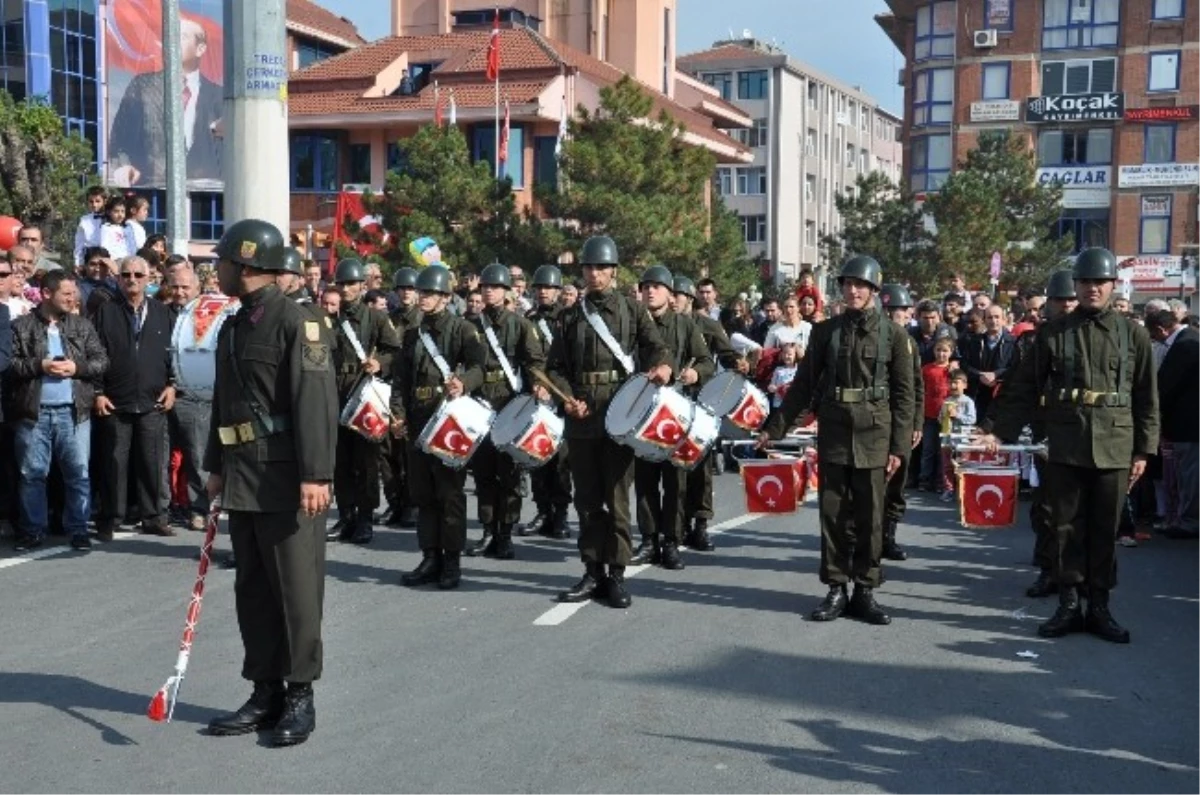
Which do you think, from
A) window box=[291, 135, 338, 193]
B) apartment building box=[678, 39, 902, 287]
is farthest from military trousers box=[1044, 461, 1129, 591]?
apartment building box=[678, 39, 902, 287]

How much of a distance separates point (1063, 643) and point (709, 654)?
7.04 feet

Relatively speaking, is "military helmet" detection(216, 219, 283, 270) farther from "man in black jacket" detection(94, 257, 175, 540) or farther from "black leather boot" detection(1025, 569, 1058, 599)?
"black leather boot" detection(1025, 569, 1058, 599)

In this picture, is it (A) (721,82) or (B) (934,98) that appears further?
(A) (721,82)

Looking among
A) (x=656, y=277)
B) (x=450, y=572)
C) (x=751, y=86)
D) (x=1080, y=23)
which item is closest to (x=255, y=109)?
(x=656, y=277)

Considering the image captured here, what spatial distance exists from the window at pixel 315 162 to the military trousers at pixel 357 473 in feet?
113

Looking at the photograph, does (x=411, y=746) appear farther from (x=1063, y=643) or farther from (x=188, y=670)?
(x=1063, y=643)

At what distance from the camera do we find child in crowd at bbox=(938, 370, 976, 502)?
14.6 m

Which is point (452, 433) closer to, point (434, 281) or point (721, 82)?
point (434, 281)

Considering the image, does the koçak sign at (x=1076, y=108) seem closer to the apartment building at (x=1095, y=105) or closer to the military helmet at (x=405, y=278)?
the apartment building at (x=1095, y=105)

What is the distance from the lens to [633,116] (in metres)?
28.6

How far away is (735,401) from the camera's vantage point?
10633 mm

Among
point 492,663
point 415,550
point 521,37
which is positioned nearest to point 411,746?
point 492,663

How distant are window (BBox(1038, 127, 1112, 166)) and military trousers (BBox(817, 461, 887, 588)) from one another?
2247 inches

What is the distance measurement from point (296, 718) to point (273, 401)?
1.40 metres
